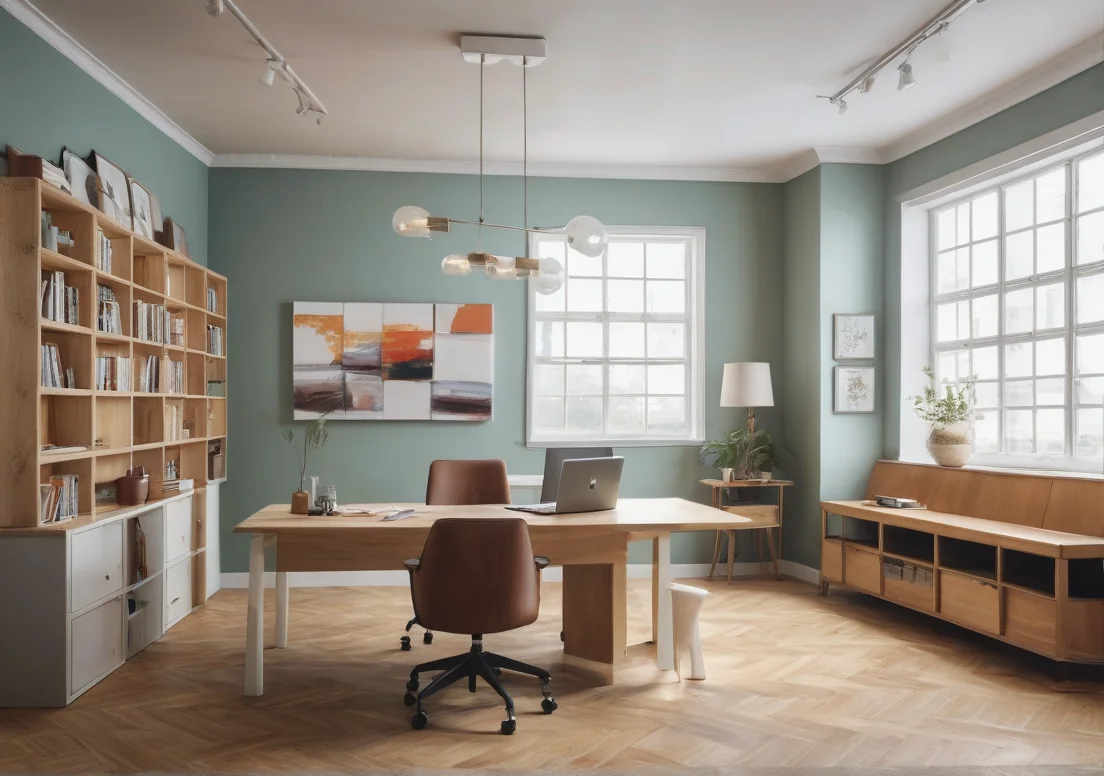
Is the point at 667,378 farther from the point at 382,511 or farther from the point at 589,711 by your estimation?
the point at 589,711

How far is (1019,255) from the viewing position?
528cm

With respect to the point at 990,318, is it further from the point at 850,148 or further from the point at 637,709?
the point at 637,709

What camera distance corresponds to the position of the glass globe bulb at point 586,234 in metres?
3.94

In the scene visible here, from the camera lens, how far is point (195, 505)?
550cm

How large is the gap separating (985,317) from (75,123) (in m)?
5.55

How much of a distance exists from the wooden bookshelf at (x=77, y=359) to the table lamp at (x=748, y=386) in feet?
12.3

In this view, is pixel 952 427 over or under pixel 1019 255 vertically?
under

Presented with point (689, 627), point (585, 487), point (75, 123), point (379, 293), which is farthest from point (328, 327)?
point (689, 627)

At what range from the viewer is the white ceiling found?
4066mm

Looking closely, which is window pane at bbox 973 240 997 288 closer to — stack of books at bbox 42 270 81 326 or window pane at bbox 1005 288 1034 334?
window pane at bbox 1005 288 1034 334

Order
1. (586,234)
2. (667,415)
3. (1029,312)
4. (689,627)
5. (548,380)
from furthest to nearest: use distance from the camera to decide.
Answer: (667,415), (548,380), (1029,312), (689,627), (586,234)

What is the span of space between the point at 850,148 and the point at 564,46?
109 inches

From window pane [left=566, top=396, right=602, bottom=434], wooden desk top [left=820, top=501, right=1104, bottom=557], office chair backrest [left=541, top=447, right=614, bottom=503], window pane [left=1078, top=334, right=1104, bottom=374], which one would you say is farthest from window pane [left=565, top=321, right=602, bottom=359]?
window pane [left=1078, top=334, right=1104, bottom=374]

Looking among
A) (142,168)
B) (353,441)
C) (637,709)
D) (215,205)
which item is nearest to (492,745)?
(637,709)
